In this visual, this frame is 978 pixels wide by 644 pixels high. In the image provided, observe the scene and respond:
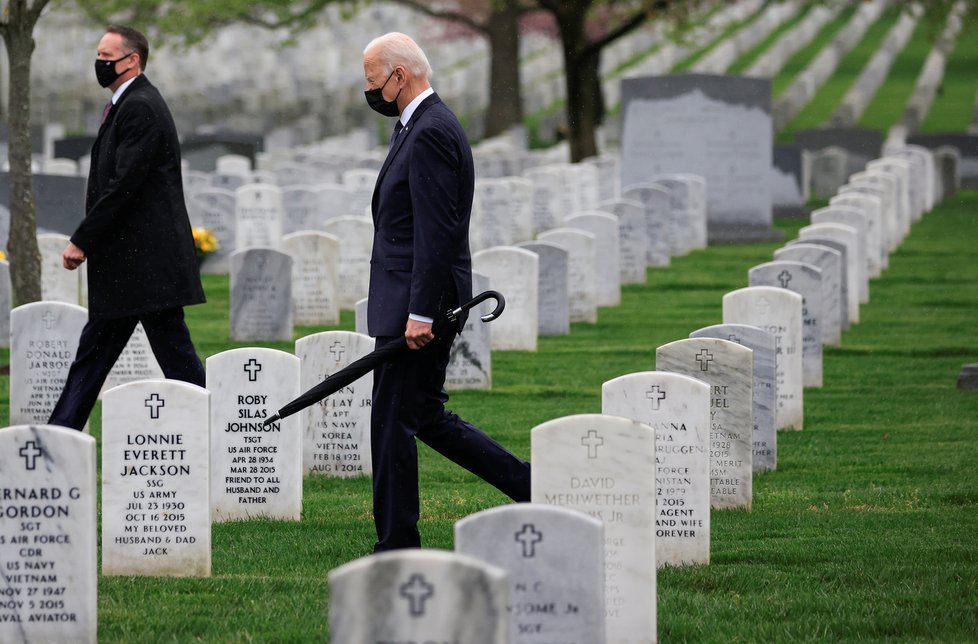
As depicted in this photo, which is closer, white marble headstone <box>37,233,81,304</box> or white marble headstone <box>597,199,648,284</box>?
white marble headstone <box>37,233,81,304</box>

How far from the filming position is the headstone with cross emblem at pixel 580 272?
14992mm

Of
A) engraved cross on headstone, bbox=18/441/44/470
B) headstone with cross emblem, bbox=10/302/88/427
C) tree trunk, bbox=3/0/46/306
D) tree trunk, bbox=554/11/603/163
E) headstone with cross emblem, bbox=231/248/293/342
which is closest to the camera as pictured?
engraved cross on headstone, bbox=18/441/44/470

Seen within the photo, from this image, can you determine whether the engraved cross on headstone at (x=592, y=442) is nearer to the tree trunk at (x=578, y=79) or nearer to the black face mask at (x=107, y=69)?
the black face mask at (x=107, y=69)

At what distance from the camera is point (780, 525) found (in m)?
7.73

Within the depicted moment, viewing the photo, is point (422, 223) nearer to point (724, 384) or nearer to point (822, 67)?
point (724, 384)

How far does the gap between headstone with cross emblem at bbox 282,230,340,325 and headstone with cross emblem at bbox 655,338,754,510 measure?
713 centimetres

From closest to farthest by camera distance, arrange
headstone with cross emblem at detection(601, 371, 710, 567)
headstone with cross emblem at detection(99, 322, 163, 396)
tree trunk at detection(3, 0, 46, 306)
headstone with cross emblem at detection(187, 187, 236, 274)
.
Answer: headstone with cross emblem at detection(601, 371, 710, 567) → headstone with cross emblem at detection(99, 322, 163, 396) → tree trunk at detection(3, 0, 46, 306) → headstone with cross emblem at detection(187, 187, 236, 274)

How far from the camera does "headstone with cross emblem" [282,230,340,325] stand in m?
14.6

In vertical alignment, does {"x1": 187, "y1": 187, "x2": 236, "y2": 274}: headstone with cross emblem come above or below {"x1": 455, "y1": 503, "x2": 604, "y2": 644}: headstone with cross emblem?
above

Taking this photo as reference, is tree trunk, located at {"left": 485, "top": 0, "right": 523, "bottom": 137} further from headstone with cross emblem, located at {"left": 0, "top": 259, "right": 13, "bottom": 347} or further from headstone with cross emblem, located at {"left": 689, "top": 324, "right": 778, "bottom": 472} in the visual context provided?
headstone with cross emblem, located at {"left": 689, "top": 324, "right": 778, "bottom": 472}

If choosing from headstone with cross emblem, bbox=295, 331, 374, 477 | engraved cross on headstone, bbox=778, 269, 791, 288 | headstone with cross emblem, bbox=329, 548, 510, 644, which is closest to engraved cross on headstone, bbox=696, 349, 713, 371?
headstone with cross emblem, bbox=295, 331, 374, 477

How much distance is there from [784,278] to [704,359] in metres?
4.04

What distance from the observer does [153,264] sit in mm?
8031

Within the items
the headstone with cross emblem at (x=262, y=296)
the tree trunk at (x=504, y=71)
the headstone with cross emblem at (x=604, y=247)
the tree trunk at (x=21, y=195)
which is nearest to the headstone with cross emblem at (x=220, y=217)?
the headstone with cross emblem at (x=604, y=247)
